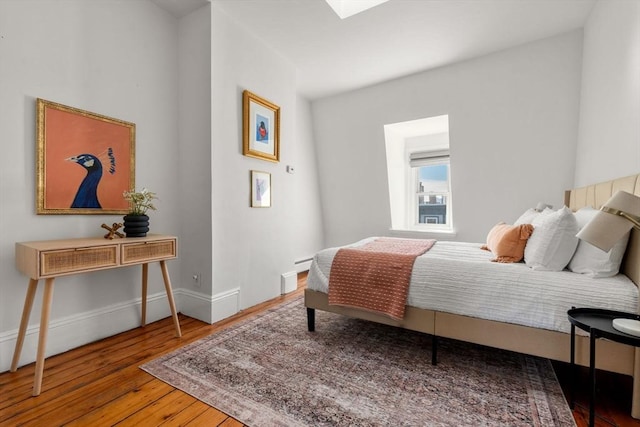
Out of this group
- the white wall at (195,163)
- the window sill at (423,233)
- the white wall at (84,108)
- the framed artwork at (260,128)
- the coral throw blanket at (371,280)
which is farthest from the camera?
the window sill at (423,233)

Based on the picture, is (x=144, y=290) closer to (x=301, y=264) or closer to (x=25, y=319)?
(x=25, y=319)

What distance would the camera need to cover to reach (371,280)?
2.04 metres

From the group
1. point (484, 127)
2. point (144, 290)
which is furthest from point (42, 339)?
point (484, 127)

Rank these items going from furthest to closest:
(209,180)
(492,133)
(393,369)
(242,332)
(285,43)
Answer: (492,133) → (285,43) → (209,180) → (242,332) → (393,369)

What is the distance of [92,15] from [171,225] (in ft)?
5.69

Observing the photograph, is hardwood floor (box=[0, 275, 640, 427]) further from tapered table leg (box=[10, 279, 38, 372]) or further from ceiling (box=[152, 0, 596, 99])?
ceiling (box=[152, 0, 596, 99])

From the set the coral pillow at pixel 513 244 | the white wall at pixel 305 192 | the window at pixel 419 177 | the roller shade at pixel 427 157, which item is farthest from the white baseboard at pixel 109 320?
the roller shade at pixel 427 157

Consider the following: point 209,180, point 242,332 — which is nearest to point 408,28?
point 209,180

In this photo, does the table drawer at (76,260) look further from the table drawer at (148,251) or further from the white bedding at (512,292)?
the white bedding at (512,292)

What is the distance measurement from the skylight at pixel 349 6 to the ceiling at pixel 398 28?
38 millimetres

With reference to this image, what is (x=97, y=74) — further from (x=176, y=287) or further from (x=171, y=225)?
(x=176, y=287)

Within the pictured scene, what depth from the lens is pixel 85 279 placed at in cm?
216

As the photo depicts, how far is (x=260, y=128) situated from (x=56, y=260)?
2.01 m

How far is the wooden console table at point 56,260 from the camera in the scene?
1599 millimetres
